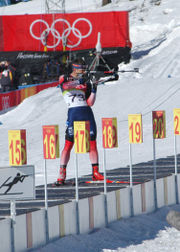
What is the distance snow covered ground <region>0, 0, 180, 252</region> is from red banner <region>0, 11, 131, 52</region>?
185cm

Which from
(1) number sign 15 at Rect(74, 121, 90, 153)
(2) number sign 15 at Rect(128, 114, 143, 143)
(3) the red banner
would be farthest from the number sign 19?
(3) the red banner

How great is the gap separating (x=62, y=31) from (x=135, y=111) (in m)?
8.09

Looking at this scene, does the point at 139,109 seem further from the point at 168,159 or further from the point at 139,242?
the point at 139,242

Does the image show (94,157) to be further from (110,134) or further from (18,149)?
(18,149)

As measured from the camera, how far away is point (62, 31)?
1151 inches

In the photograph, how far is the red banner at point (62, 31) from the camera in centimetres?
2848

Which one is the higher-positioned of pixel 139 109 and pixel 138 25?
pixel 138 25

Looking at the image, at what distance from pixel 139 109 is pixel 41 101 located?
135 inches

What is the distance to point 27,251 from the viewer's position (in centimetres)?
761

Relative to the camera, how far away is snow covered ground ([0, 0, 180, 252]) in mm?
8423

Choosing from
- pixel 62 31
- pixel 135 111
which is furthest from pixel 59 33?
pixel 135 111

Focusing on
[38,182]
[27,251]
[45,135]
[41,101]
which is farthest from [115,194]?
[41,101]

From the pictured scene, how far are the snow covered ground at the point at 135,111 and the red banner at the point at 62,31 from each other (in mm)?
1855

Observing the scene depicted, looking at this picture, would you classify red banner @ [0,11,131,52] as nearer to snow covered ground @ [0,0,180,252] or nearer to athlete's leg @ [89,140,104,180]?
snow covered ground @ [0,0,180,252]
